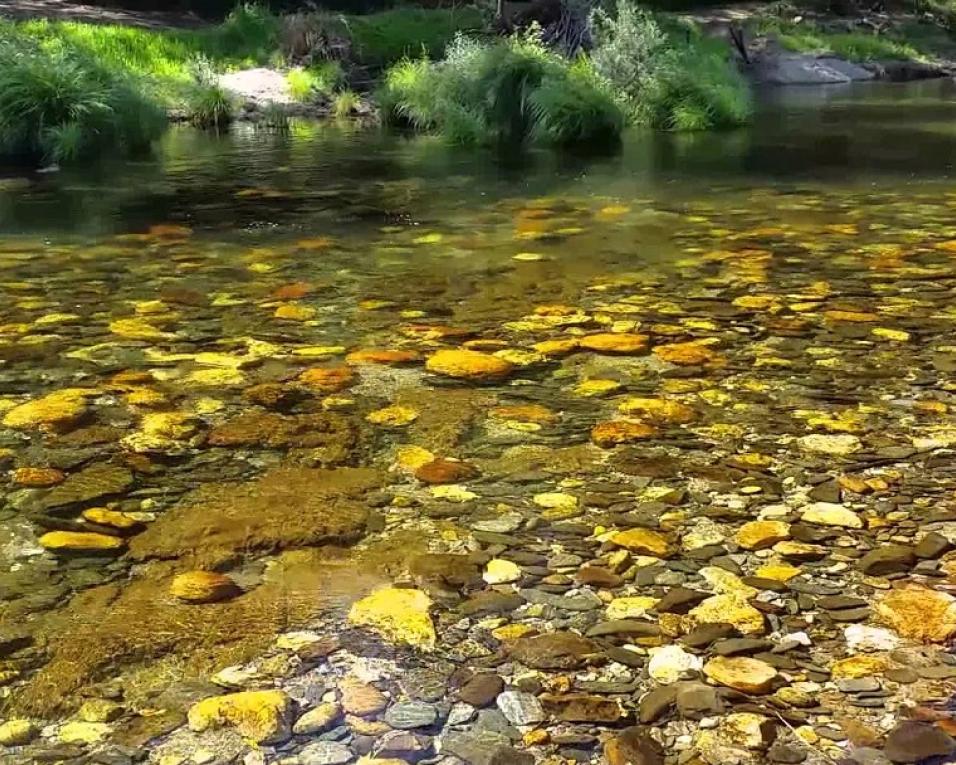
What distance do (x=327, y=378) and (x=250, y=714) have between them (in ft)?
6.62

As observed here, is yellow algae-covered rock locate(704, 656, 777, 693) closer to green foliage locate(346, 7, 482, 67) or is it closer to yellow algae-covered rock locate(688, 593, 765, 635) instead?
yellow algae-covered rock locate(688, 593, 765, 635)

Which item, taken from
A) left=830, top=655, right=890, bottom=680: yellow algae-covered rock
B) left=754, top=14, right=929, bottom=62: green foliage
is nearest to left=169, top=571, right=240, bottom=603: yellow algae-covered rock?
left=830, top=655, right=890, bottom=680: yellow algae-covered rock

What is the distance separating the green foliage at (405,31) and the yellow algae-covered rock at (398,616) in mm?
17314

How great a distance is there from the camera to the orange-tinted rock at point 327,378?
3.70 meters

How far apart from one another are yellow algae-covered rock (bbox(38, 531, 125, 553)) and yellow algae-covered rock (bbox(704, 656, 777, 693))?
4.73 ft

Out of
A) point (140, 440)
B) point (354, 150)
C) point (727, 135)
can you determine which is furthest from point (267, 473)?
point (727, 135)

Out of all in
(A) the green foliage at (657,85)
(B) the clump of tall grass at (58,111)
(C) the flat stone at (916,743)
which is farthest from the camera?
(A) the green foliage at (657,85)

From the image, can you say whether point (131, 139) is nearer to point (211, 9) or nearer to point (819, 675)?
point (819, 675)

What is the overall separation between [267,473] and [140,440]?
50 centimetres

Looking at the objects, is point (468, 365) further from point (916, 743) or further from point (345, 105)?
point (345, 105)

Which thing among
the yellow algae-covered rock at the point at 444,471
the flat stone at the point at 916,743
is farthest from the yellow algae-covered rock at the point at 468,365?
the flat stone at the point at 916,743

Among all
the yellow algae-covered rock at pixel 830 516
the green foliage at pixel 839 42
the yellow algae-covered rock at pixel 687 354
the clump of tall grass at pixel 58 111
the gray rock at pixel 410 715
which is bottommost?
the gray rock at pixel 410 715

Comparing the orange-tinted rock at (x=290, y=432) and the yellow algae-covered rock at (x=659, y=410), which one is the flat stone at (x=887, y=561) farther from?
the orange-tinted rock at (x=290, y=432)

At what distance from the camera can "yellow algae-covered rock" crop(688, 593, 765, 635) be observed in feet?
6.99
